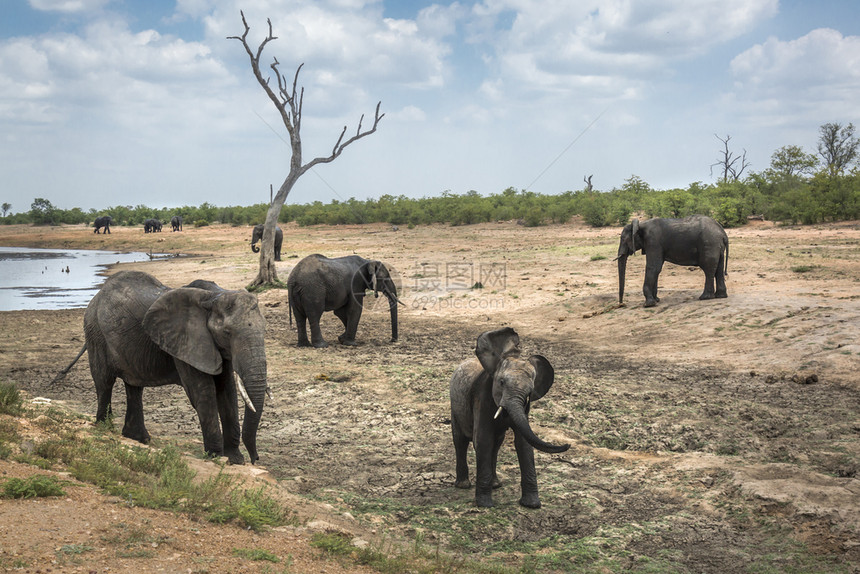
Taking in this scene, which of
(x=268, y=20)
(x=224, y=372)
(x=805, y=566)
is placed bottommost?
(x=805, y=566)

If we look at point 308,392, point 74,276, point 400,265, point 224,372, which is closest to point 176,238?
point 74,276

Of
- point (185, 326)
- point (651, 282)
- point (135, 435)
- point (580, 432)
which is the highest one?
point (185, 326)

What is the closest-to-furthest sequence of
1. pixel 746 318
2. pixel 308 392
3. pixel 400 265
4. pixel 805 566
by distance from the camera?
pixel 805 566, pixel 308 392, pixel 746 318, pixel 400 265

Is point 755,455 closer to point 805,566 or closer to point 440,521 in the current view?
point 805,566

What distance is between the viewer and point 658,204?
34375 mm

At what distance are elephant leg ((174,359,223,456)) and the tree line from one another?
90.3 ft

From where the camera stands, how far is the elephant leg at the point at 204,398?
6.87 meters

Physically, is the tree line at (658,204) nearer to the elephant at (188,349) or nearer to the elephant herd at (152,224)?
the elephant herd at (152,224)

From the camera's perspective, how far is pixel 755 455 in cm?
774

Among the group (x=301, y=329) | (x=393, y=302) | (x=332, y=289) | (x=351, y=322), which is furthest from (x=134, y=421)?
(x=393, y=302)

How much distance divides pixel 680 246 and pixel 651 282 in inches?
40.3

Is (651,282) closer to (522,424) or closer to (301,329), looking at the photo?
(301,329)

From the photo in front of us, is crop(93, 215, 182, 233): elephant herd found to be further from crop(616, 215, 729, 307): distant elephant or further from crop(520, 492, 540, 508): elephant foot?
crop(520, 492, 540, 508): elephant foot

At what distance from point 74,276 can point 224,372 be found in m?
25.7
